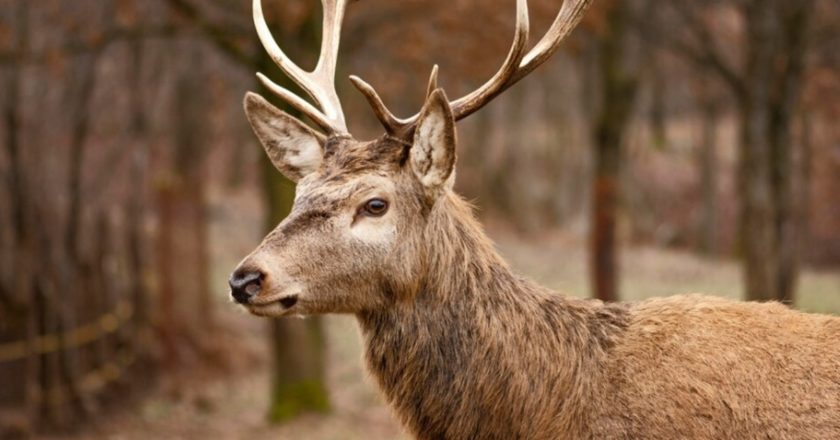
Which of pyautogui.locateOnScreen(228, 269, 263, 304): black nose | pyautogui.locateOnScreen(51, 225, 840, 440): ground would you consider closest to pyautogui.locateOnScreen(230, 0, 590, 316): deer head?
pyautogui.locateOnScreen(228, 269, 263, 304): black nose

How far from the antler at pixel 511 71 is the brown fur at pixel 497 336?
14 centimetres

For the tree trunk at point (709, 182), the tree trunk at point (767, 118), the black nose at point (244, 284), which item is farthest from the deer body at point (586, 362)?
the tree trunk at point (709, 182)

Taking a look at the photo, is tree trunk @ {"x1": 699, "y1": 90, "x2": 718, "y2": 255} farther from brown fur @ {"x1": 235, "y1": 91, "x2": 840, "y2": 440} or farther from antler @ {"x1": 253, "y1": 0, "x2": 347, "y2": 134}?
brown fur @ {"x1": 235, "y1": 91, "x2": 840, "y2": 440}

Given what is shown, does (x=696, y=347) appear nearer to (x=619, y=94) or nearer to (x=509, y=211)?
(x=619, y=94)

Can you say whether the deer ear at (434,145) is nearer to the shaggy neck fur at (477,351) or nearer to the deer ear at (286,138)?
the shaggy neck fur at (477,351)

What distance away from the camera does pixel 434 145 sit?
4.91 meters

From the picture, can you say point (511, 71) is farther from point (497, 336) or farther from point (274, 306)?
point (274, 306)

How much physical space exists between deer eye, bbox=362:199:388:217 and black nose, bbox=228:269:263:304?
59 centimetres

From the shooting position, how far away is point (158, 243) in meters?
15.7

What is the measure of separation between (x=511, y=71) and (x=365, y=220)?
1.01m

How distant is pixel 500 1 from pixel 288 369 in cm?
517

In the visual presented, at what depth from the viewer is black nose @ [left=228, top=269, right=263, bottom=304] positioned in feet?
15.1

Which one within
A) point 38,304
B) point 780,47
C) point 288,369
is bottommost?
point 288,369

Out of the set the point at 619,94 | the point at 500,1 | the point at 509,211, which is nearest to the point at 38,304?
the point at 500,1
